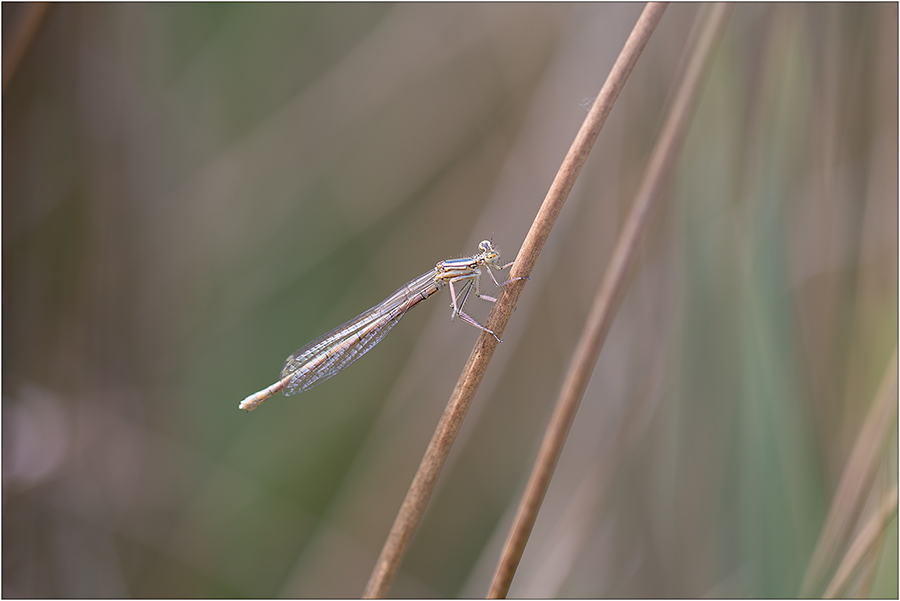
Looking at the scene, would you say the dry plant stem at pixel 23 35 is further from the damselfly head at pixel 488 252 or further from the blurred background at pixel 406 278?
the damselfly head at pixel 488 252

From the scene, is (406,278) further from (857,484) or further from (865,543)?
(865,543)

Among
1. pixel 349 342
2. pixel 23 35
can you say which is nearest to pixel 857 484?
pixel 349 342

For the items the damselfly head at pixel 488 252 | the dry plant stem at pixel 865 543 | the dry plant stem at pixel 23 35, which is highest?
the dry plant stem at pixel 23 35

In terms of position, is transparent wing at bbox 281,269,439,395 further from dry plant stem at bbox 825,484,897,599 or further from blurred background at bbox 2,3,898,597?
dry plant stem at bbox 825,484,897,599

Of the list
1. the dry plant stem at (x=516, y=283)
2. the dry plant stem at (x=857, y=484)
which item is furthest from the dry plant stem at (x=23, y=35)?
the dry plant stem at (x=857, y=484)

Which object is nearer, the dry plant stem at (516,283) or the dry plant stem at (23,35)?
the dry plant stem at (516,283)

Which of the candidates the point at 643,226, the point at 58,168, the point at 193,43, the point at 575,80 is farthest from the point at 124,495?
the point at 575,80
